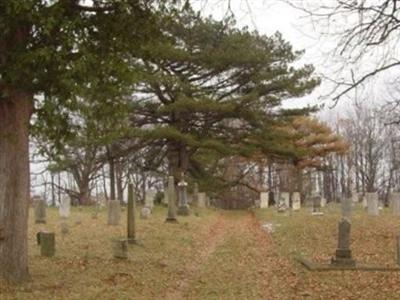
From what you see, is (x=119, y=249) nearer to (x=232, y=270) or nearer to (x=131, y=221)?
(x=232, y=270)

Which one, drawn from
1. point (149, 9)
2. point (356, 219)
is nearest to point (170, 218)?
point (356, 219)

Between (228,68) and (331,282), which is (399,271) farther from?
(228,68)

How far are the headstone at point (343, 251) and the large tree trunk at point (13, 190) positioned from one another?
6020 mm

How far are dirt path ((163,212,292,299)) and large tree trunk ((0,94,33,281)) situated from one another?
2351 millimetres

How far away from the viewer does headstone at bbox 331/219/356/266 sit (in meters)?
12.5

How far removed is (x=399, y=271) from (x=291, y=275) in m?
2.02

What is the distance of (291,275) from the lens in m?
11.9

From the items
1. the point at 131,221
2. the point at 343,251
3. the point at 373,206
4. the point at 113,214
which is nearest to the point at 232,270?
the point at 343,251

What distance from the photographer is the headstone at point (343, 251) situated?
12.5 meters

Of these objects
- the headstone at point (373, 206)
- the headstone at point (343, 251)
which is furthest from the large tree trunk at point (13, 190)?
the headstone at point (373, 206)

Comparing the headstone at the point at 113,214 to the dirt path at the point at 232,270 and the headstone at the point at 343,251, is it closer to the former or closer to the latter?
the dirt path at the point at 232,270

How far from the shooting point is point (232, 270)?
12445mm

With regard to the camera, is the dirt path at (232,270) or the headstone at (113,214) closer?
the dirt path at (232,270)

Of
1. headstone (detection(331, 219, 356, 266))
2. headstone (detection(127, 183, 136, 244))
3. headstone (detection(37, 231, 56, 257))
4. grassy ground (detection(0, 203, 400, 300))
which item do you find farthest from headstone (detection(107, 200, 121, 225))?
headstone (detection(331, 219, 356, 266))
